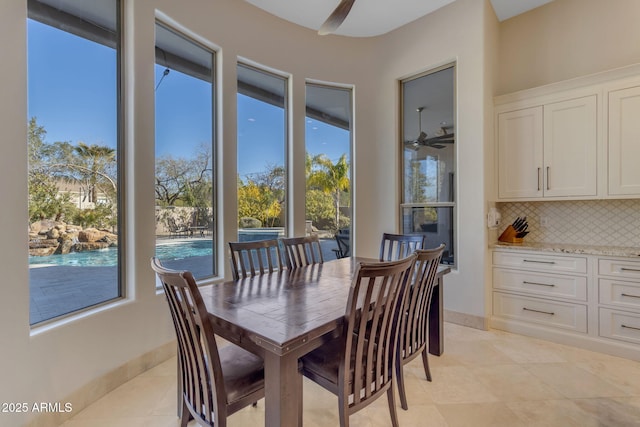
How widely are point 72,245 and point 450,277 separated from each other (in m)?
3.45

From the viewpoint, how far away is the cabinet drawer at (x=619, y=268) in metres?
2.48

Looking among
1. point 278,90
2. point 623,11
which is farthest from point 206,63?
point 623,11

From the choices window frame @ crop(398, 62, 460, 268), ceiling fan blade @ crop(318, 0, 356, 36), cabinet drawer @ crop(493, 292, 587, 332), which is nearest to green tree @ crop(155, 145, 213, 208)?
ceiling fan blade @ crop(318, 0, 356, 36)

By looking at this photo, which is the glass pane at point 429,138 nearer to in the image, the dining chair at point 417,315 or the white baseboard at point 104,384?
the dining chair at point 417,315

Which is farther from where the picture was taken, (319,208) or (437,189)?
(319,208)

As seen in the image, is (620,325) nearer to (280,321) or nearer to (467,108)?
(467,108)

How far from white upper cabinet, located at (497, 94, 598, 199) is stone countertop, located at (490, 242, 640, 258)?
19.9 inches

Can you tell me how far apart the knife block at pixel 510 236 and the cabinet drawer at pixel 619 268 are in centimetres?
73

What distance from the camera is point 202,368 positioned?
4.32ft

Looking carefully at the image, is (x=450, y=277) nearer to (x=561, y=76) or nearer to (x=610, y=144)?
(x=610, y=144)

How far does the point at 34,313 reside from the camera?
69.5 inches

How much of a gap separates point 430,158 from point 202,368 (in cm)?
328

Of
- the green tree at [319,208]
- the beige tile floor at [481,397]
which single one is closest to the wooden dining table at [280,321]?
the beige tile floor at [481,397]

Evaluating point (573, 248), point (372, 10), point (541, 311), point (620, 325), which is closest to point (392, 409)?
point (541, 311)
